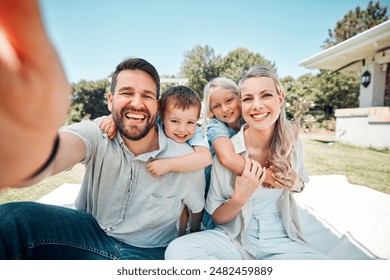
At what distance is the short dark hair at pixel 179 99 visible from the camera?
1.24 meters

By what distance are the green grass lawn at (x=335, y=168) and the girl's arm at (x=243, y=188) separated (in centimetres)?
113

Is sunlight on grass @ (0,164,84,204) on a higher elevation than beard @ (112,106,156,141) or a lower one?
lower

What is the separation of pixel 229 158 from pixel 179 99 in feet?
1.21

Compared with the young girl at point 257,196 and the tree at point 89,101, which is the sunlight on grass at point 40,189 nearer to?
the tree at point 89,101

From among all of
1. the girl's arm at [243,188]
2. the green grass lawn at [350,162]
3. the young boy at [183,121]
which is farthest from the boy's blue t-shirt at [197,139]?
the green grass lawn at [350,162]

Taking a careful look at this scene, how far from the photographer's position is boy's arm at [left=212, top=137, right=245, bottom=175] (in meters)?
1.11

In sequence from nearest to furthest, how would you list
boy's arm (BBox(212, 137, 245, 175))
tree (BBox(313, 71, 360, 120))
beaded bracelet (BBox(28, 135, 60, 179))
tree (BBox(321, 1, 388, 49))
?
beaded bracelet (BBox(28, 135, 60, 179)) < boy's arm (BBox(212, 137, 245, 175)) < tree (BBox(321, 1, 388, 49)) < tree (BBox(313, 71, 360, 120))

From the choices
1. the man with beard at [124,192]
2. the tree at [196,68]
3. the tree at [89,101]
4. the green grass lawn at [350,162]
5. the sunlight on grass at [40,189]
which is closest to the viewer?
the man with beard at [124,192]

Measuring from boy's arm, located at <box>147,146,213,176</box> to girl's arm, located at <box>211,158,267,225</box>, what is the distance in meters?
0.16

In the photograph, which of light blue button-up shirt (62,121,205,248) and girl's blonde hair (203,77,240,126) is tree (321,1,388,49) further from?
light blue button-up shirt (62,121,205,248)

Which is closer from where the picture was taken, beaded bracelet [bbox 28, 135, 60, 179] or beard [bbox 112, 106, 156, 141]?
beaded bracelet [bbox 28, 135, 60, 179]

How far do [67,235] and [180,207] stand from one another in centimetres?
44

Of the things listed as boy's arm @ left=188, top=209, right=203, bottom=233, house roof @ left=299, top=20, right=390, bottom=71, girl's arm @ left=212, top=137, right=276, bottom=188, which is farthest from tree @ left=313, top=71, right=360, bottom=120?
boy's arm @ left=188, top=209, right=203, bottom=233
